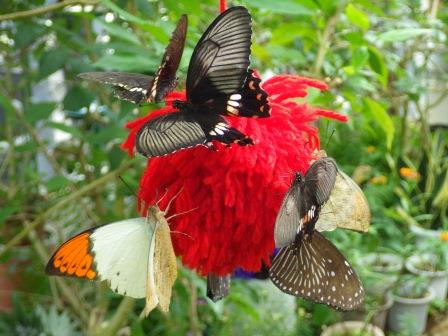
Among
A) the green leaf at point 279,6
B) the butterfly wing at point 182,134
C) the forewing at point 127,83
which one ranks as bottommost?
the butterfly wing at point 182,134

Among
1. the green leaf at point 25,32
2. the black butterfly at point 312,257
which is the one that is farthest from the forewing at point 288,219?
the green leaf at point 25,32

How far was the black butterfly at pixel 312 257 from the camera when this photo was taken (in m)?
0.40

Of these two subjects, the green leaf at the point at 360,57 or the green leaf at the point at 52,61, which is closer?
the green leaf at the point at 360,57

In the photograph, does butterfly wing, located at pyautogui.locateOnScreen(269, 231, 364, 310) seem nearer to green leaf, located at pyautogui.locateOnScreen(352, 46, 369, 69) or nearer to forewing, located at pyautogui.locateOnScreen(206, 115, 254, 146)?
forewing, located at pyautogui.locateOnScreen(206, 115, 254, 146)

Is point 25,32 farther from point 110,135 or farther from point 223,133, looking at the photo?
point 223,133

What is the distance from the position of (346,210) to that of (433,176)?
2.41m

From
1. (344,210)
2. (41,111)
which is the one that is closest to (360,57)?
(344,210)

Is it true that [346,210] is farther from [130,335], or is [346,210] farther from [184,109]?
[130,335]

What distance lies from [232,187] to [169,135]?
84mm

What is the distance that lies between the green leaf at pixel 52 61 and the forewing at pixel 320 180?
62cm

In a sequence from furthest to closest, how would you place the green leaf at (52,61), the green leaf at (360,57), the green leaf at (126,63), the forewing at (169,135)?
the green leaf at (52,61) → the green leaf at (360,57) → the green leaf at (126,63) → the forewing at (169,135)

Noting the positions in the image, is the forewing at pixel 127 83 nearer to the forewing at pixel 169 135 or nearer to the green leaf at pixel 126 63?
the forewing at pixel 169 135

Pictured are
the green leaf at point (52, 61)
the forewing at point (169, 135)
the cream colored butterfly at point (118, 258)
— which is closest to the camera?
the forewing at point (169, 135)

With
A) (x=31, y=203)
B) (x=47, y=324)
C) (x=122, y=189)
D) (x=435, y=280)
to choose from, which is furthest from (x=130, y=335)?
(x=435, y=280)
